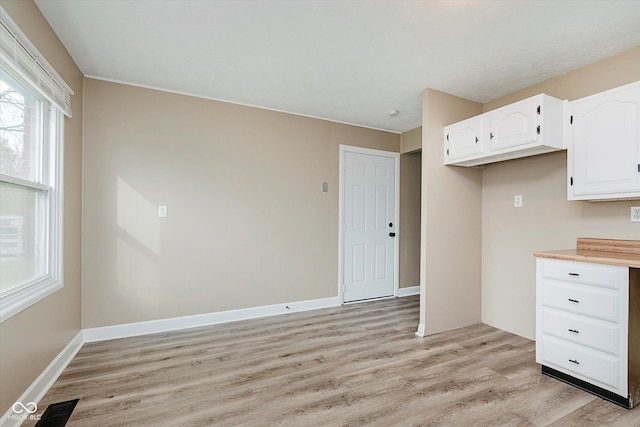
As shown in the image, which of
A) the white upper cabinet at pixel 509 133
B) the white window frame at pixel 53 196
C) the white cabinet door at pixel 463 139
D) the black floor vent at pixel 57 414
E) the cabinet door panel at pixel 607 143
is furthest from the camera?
the white cabinet door at pixel 463 139

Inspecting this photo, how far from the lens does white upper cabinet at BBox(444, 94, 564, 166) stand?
2400 millimetres

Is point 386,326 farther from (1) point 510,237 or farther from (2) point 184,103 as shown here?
(2) point 184,103

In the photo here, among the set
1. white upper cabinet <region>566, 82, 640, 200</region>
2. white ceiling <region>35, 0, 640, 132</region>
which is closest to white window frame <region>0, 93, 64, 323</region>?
white ceiling <region>35, 0, 640, 132</region>

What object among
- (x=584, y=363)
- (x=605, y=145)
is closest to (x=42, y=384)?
(x=584, y=363)

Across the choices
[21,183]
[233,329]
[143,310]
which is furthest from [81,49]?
[233,329]

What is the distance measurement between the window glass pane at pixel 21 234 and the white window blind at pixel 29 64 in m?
0.66

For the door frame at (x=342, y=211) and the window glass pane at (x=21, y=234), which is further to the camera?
the door frame at (x=342, y=211)

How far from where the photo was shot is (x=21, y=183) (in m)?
1.86

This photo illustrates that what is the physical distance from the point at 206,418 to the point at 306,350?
1074mm

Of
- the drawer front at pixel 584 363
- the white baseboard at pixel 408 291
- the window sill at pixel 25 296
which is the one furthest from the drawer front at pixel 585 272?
the window sill at pixel 25 296

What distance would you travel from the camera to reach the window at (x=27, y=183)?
67.7 inches

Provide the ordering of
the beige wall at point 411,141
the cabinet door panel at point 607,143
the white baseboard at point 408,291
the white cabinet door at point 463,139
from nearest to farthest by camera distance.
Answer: the cabinet door panel at point 607,143, the white cabinet door at point 463,139, the beige wall at point 411,141, the white baseboard at point 408,291

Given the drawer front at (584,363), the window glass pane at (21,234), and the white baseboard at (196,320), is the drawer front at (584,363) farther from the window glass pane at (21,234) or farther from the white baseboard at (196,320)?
the window glass pane at (21,234)

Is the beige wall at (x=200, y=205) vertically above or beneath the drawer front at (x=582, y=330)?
above
